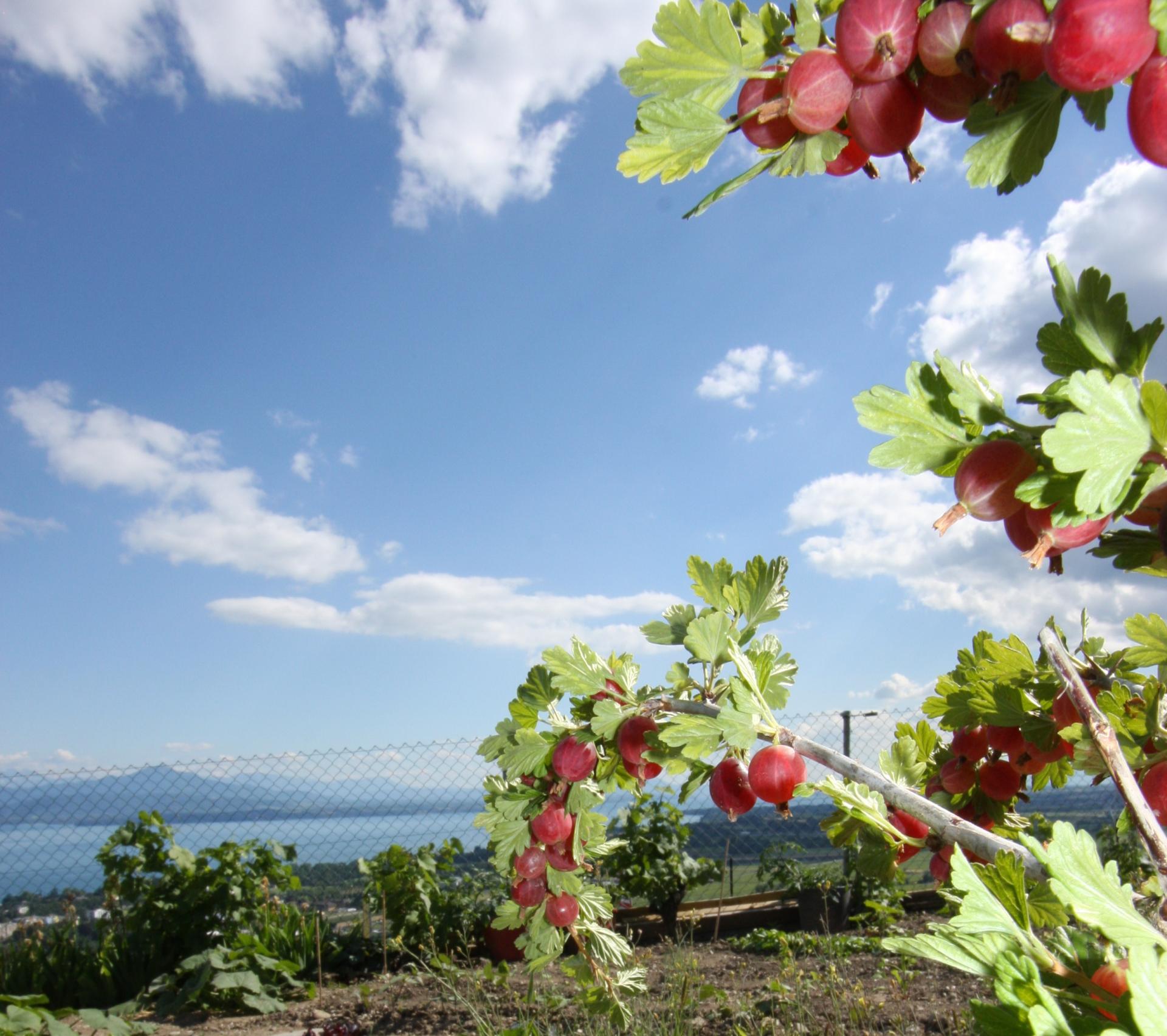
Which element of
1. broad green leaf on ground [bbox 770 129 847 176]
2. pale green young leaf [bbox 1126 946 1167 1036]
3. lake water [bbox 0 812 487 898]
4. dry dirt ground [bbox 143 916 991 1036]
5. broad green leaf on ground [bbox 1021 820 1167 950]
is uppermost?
broad green leaf on ground [bbox 770 129 847 176]

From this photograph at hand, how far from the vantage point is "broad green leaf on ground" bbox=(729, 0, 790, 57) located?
28.2 inches

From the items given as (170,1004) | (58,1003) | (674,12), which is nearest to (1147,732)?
(674,12)

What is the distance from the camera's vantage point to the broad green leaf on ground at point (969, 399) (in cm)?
69

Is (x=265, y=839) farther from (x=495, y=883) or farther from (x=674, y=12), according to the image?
(x=674, y=12)

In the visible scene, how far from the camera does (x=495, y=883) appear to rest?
21.2 feet

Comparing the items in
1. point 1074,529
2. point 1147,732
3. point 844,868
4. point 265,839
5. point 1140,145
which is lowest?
point 844,868

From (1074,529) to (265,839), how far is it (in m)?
6.74

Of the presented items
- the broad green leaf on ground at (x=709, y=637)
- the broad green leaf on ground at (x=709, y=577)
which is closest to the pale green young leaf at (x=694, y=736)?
the broad green leaf on ground at (x=709, y=637)

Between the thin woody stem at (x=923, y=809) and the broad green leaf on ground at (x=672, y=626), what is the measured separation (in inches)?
12.1

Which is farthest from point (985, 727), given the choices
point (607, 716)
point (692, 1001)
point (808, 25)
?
point (692, 1001)

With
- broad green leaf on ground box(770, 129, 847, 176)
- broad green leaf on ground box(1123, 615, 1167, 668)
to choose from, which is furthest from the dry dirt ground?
broad green leaf on ground box(770, 129, 847, 176)

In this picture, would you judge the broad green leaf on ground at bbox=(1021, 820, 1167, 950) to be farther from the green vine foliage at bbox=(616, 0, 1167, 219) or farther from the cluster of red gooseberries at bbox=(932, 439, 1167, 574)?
the green vine foliage at bbox=(616, 0, 1167, 219)

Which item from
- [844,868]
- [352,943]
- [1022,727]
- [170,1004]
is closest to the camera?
[1022,727]

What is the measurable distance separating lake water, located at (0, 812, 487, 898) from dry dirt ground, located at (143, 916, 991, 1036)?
1265mm
